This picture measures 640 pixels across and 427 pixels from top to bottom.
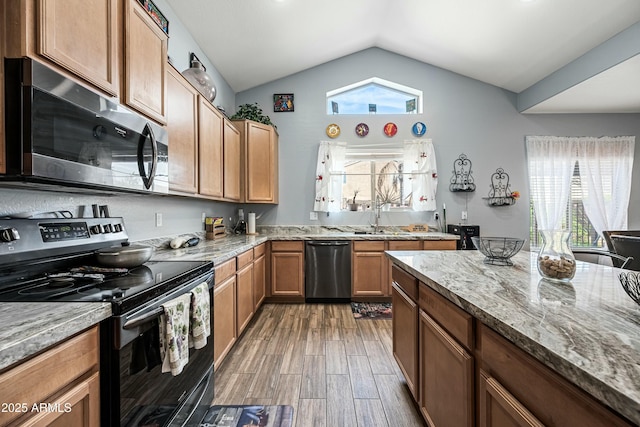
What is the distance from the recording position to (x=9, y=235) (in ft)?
3.55

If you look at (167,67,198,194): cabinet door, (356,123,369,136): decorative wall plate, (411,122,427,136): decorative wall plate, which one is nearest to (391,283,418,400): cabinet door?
(167,67,198,194): cabinet door

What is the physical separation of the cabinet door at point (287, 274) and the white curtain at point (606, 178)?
4.29 meters

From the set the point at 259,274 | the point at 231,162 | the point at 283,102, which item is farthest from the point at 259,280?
the point at 283,102

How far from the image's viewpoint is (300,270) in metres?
3.62

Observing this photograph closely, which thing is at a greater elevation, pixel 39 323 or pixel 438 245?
pixel 39 323

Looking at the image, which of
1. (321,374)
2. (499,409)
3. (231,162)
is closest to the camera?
(499,409)

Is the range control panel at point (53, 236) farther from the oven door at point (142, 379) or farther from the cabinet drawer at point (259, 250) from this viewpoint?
the cabinet drawer at point (259, 250)

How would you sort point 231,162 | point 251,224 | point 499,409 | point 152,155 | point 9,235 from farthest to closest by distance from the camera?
point 251,224
point 231,162
point 152,155
point 9,235
point 499,409

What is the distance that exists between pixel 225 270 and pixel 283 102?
→ 9.95 feet

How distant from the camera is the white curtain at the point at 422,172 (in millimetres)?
4098

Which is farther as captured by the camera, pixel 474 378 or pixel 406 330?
pixel 406 330

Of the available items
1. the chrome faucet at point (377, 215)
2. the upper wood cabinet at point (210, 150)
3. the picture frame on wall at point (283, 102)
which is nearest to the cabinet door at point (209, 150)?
the upper wood cabinet at point (210, 150)

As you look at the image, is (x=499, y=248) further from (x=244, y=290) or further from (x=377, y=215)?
(x=377, y=215)

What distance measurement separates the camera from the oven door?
0.89 meters
